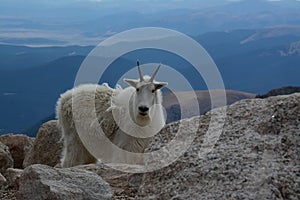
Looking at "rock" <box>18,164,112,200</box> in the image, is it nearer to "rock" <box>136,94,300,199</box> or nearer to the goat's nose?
"rock" <box>136,94,300,199</box>

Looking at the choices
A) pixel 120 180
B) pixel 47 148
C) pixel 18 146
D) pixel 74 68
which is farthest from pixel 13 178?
pixel 74 68

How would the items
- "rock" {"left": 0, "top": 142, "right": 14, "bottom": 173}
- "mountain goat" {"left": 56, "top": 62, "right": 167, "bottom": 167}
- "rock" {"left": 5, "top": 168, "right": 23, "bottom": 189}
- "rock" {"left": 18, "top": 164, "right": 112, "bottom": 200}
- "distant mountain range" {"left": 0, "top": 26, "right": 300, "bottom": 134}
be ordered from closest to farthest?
"rock" {"left": 18, "top": 164, "right": 112, "bottom": 200} < "rock" {"left": 5, "top": 168, "right": 23, "bottom": 189} < "mountain goat" {"left": 56, "top": 62, "right": 167, "bottom": 167} < "rock" {"left": 0, "top": 142, "right": 14, "bottom": 173} < "distant mountain range" {"left": 0, "top": 26, "right": 300, "bottom": 134}

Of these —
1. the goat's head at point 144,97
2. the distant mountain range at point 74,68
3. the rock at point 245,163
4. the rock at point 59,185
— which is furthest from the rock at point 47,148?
the distant mountain range at point 74,68

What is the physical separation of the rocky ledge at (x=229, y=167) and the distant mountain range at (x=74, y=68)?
48222 millimetres

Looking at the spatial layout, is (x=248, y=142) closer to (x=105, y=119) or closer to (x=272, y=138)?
(x=272, y=138)

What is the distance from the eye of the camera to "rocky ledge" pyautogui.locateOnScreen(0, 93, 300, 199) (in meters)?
3.49

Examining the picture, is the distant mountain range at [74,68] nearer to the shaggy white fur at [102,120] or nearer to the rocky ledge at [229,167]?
the shaggy white fur at [102,120]

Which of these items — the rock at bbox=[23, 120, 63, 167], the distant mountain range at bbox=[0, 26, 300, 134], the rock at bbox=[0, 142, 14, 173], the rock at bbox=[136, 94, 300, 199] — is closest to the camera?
the rock at bbox=[136, 94, 300, 199]

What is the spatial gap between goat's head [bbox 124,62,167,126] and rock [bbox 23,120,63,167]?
3.07 meters

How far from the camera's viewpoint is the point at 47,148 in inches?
459

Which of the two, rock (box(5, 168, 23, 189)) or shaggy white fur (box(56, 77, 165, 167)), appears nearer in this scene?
rock (box(5, 168, 23, 189))

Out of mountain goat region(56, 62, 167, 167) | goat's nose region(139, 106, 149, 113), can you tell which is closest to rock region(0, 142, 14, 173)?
mountain goat region(56, 62, 167, 167)

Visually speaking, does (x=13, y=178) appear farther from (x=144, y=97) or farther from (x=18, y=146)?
(x=18, y=146)

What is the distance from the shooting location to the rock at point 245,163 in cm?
346
